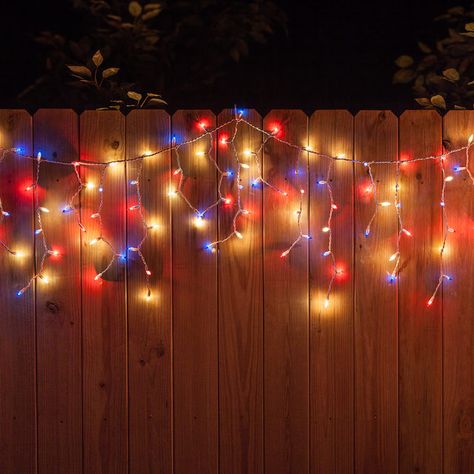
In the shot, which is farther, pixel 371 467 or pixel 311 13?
pixel 311 13

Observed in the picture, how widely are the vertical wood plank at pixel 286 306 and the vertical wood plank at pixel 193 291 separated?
0.25 meters

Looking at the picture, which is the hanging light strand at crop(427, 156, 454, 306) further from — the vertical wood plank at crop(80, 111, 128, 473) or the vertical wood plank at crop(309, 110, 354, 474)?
the vertical wood plank at crop(80, 111, 128, 473)

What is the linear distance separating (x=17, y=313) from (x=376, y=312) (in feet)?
5.50

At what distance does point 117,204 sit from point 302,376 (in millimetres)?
1183

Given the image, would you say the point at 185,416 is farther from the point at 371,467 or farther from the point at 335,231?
the point at 335,231

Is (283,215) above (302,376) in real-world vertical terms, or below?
above

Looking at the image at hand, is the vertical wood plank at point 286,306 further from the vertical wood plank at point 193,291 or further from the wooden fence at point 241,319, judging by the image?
the vertical wood plank at point 193,291

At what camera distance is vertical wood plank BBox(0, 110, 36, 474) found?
2.87 meters

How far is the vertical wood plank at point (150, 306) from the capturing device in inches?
114

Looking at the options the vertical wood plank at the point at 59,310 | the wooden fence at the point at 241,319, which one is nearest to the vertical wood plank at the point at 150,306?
the wooden fence at the point at 241,319

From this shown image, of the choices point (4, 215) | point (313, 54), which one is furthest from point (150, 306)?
point (313, 54)

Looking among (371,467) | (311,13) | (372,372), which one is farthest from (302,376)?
(311,13)

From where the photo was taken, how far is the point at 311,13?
16.2 feet

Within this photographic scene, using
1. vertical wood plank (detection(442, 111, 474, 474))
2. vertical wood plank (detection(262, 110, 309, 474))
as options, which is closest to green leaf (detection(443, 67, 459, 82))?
vertical wood plank (detection(442, 111, 474, 474))
